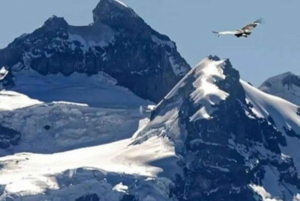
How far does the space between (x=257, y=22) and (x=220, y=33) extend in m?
3.51

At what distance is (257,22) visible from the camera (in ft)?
376

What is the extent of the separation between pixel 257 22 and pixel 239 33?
2.44m

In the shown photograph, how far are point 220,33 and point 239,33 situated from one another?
2.13 meters

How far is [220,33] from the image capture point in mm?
115125

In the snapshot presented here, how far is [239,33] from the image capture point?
381 ft
